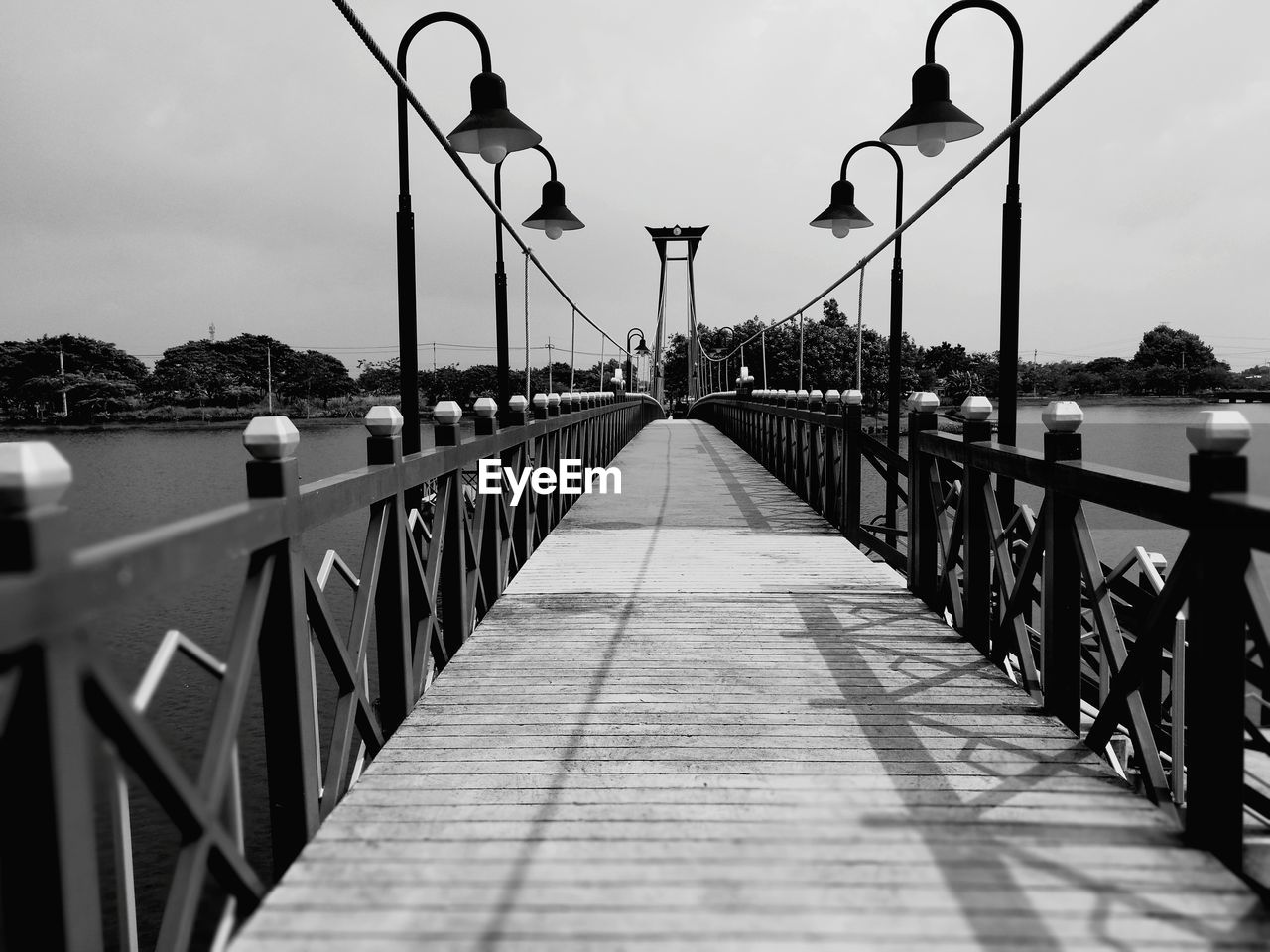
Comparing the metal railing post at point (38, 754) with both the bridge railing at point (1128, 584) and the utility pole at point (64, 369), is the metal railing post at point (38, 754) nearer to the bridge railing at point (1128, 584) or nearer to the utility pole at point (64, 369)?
the bridge railing at point (1128, 584)

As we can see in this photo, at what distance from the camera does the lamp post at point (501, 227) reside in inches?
247

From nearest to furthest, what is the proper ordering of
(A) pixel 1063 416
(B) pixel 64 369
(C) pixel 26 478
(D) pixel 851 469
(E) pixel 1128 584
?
(C) pixel 26 478
(A) pixel 1063 416
(E) pixel 1128 584
(D) pixel 851 469
(B) pixel 64 369

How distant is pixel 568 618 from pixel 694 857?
7.59ft

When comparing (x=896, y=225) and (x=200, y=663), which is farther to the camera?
(x=896, y=225)

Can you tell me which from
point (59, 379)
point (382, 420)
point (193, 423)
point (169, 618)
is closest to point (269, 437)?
point (382, 420)

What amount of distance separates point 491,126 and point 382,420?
2.30m

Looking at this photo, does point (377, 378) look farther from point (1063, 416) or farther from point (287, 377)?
point (1063, 416)

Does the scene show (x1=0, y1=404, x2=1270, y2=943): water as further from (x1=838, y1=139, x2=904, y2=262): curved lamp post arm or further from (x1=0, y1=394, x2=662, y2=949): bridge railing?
(x1=838, y1=139, x2=904, y2=262): curved lamp post arm

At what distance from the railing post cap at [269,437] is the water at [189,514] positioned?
260 millimetres

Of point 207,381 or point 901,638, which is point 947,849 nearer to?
point 901,638

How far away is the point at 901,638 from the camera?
398cm

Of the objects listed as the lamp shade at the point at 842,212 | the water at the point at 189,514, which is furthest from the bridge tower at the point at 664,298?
the lamp shade at the point at 842,212

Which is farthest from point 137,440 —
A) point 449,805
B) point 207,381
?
point 449,805

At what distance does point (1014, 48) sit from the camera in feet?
16.1
